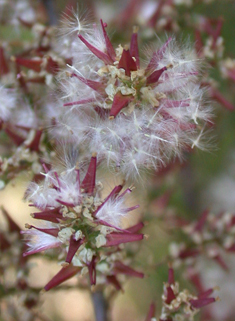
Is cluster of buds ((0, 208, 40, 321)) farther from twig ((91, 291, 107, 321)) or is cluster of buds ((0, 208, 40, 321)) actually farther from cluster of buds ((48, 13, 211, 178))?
cluster of buds ((48, 13, 211, 178))

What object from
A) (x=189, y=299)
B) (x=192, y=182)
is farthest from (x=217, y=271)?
(x=189, y=299)

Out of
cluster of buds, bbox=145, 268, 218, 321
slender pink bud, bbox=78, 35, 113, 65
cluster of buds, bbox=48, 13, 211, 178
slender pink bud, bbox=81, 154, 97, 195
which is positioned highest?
slender pink bud, bbox=78, 35, 113, 65

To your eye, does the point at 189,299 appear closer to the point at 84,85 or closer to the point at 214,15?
the point at 84,85

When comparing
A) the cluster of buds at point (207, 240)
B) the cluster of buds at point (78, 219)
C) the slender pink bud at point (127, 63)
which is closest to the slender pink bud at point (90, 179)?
the cluster of buds at point (78, 219)

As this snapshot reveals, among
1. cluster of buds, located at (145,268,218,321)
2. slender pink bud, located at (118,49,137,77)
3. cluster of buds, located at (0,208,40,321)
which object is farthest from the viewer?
cluster of buds, located at (0,208,40,321)

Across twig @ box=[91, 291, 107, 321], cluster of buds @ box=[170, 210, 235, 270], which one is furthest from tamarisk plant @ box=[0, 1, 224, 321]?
cluster of buds @ box=[170, 210, 235, 270]
